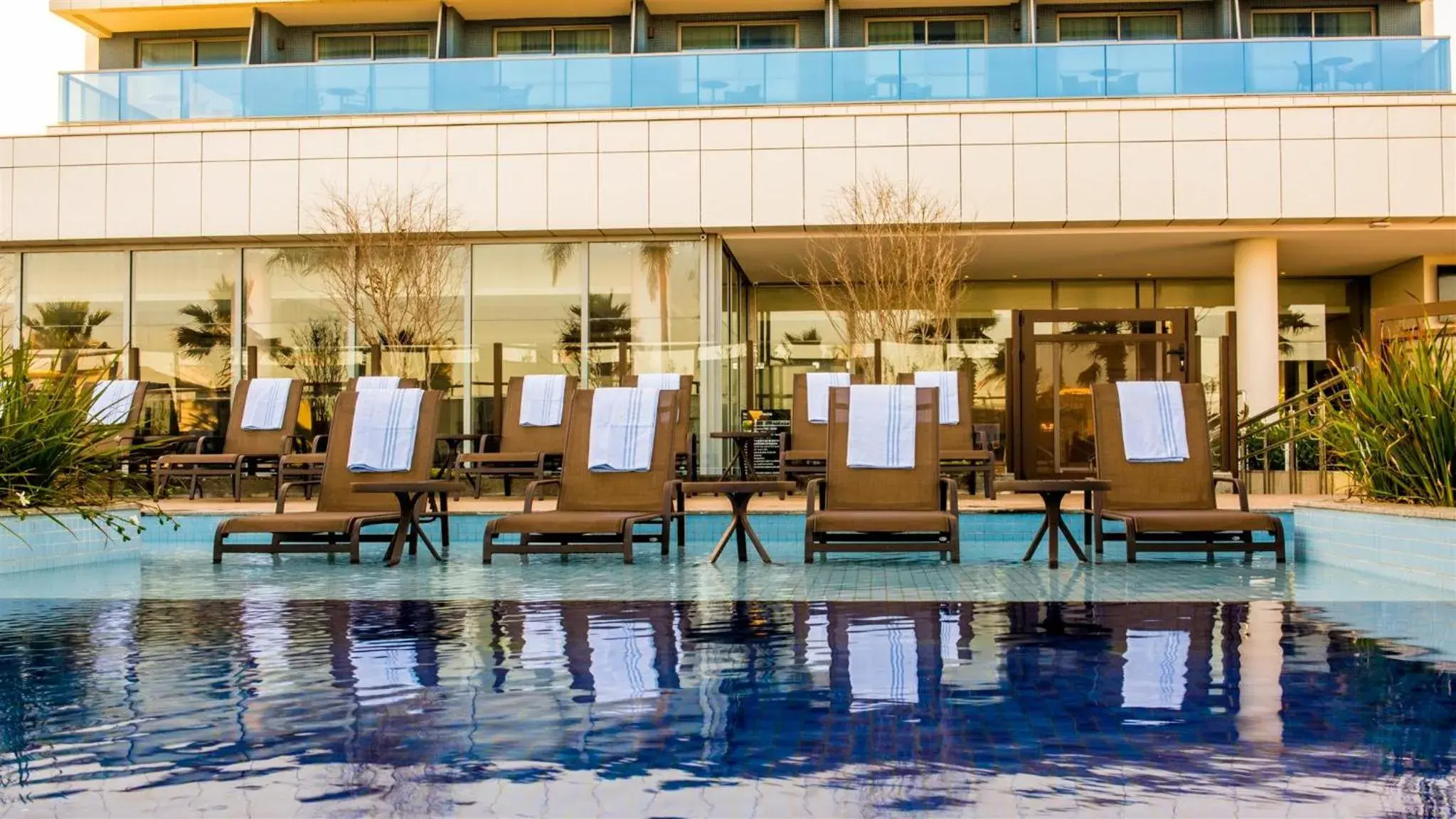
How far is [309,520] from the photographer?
7809 mm

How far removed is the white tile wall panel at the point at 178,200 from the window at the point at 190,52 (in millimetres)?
4693

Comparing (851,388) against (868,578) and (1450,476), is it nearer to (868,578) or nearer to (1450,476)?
(868,578)

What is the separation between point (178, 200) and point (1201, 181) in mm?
12232

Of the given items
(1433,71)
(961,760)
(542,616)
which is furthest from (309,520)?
(1433,71)

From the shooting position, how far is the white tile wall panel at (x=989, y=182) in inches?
607

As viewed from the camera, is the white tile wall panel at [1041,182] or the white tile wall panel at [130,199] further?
the white tile wall panel at [130,199]

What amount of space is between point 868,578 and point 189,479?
8844mm

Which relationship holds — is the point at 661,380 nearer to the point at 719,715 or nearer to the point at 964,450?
the point at 964,450

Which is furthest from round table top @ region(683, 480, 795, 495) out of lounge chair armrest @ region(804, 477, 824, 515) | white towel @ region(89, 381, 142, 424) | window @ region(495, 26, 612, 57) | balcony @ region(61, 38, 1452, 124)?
window @ region(495, 26, 612, 57)

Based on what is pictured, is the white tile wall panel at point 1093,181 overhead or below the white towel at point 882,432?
overhead

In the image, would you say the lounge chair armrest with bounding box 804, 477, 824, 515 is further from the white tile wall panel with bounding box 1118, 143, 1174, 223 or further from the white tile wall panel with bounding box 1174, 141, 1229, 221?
the white tile wall panel with bounding box 1174, 141, 1229, 221

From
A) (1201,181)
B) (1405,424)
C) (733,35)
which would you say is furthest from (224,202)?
(1405,424)

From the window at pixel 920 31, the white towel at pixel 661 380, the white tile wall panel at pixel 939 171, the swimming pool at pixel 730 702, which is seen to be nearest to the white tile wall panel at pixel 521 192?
the white towel at pixel 661 380

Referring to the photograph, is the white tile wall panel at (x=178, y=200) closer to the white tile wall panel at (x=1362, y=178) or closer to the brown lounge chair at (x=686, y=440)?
the brown lounge chair at (x=686, y=440)
